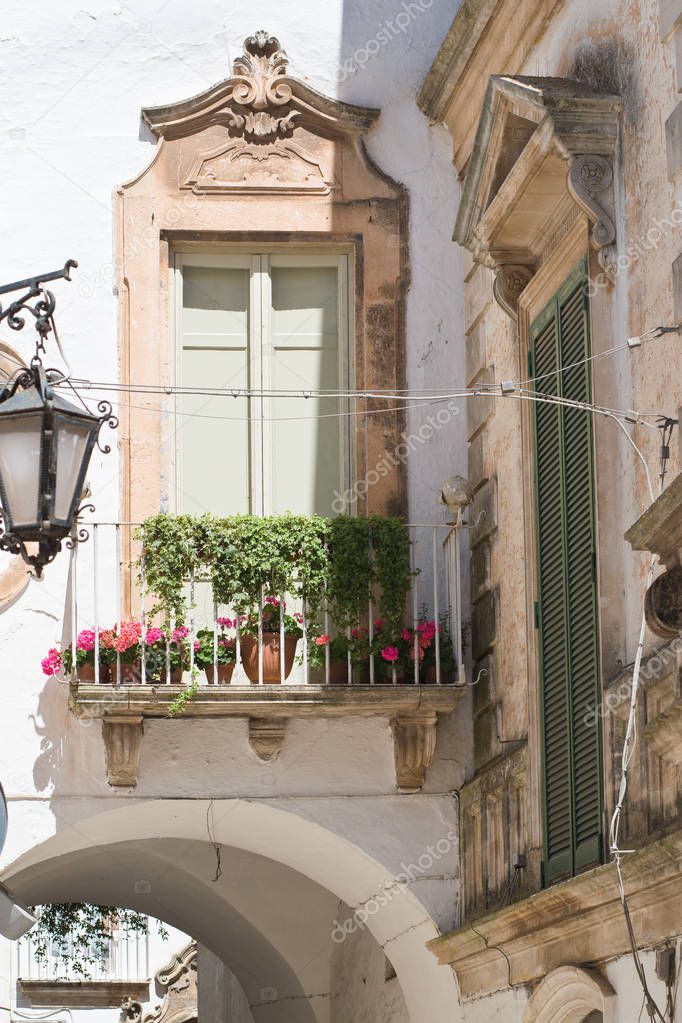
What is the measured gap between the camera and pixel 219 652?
11.1m

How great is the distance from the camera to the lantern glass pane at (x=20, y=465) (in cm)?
697

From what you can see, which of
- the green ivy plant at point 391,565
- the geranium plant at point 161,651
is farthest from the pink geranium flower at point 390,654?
the geranium plant at point 161,651

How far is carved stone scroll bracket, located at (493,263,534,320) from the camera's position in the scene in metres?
10.5

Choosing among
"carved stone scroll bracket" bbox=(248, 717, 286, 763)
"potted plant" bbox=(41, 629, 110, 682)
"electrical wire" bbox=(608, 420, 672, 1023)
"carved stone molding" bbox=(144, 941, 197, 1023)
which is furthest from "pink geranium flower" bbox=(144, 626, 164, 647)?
"carved stone molding" bbox=(144, 941, 197, 1023)

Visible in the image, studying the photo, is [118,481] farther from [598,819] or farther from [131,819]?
[598,819]

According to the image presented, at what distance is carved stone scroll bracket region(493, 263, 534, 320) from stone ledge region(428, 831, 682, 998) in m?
3.15

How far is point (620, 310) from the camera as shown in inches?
353

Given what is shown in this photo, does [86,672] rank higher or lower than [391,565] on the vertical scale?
lower

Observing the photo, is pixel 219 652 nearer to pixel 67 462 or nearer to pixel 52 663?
pixel 52 663

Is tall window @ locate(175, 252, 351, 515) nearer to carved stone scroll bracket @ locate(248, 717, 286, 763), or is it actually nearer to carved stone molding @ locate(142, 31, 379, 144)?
carved stone molding @ locate(142, 31, 379, 144)

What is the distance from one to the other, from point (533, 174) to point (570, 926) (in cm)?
354

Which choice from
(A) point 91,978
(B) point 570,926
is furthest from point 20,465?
(A) point 91,978

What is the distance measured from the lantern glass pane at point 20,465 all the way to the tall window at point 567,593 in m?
3.05

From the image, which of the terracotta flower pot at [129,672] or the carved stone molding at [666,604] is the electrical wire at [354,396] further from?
the terracotta flower pot at [129,672]
